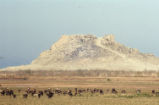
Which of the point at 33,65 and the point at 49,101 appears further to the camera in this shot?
the point at 33,65

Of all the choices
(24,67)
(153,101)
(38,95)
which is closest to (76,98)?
(38,95)

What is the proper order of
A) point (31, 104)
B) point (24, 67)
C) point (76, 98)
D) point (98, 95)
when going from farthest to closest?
point (24, 67) → point (98, 95) → point (76, 98) → point (31, 104)

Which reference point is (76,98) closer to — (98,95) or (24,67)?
(98,95)

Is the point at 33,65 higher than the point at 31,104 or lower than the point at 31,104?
higher

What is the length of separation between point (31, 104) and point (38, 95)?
28.7 ft

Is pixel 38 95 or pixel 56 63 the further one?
pixel 56 63

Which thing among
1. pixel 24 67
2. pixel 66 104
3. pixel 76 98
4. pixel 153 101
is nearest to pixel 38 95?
pixel 76 98

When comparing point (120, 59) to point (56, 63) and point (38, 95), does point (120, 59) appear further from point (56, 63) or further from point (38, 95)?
point (38, 95)

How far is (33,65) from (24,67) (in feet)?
21.3

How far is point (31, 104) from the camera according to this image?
158 ft

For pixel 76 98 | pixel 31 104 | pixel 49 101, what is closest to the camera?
pixel 31 104

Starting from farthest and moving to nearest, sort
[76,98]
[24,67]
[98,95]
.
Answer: [24,67] → [98,95] → [76,98]

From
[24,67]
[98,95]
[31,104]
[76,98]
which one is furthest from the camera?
[24,67]

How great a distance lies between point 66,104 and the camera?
49344 millimetres
